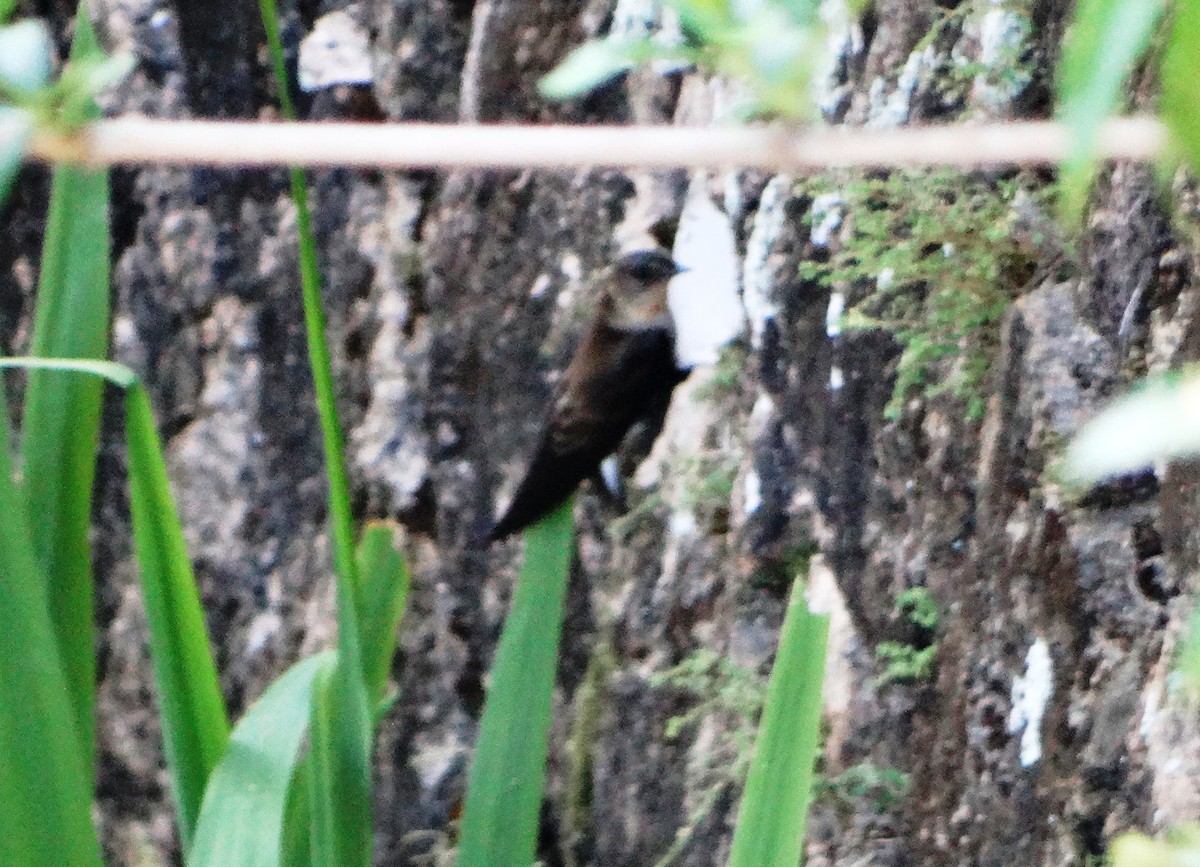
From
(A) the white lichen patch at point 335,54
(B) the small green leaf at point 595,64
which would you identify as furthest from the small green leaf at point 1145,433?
(A) the white lichen patch at point 335,54

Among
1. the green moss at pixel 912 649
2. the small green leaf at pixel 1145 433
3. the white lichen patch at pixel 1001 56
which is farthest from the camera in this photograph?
the green moss at pixel 912 649

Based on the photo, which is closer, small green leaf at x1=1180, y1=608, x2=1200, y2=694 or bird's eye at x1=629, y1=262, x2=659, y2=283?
small green leaf at x1=1180, y1=608, x2=1200, y2=694

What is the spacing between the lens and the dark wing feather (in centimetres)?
103

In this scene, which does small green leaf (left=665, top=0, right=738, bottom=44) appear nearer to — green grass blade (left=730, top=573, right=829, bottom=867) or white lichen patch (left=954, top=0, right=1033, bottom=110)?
green grass blade (left=730, top=573, right=829, bottom=867)

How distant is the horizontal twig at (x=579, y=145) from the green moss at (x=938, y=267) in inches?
23.8

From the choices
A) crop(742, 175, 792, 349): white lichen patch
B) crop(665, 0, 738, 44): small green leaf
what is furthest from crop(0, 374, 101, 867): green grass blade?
crop(742, 175, 792, 349): white lichen patch

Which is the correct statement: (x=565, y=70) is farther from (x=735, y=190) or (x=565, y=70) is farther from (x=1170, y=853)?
(x=735, y=190)

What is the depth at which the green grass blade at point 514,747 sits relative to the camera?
0.64 m

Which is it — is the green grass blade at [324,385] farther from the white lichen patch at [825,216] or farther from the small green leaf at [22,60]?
the white lichen patch at [825,216]

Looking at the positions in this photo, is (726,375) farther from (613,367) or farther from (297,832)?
(297,832)

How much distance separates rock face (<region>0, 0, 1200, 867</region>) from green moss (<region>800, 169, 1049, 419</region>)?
28mm

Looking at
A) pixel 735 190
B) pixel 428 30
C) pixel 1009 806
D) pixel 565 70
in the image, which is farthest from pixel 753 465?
pixel 565 70

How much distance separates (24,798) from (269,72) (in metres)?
0.93

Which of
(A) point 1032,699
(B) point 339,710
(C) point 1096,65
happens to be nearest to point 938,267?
(A) point 1032,699
